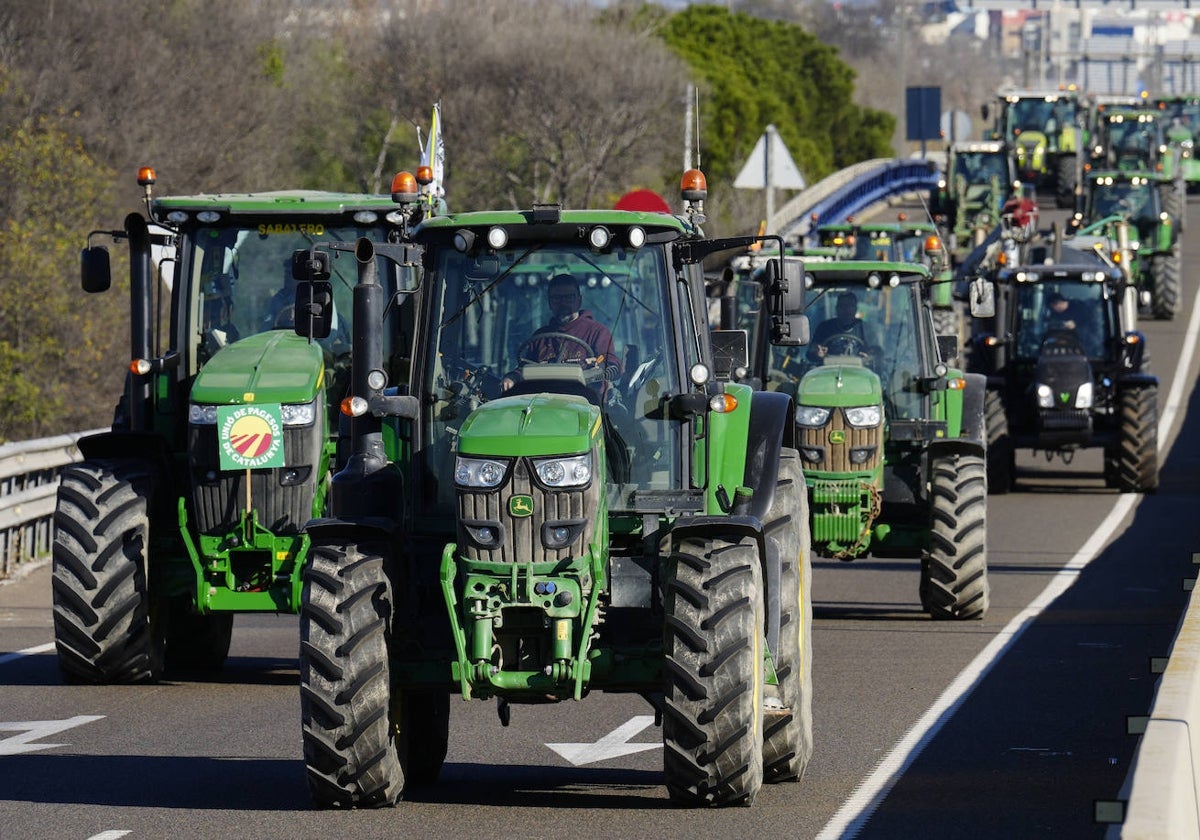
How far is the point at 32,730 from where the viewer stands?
12.2 metres

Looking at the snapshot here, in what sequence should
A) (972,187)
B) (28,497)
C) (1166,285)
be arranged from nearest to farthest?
1. (28,497)
2. (1166,285)
3. (972,187)

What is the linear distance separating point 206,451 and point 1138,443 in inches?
664

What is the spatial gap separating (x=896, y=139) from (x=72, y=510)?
10714 centimetres

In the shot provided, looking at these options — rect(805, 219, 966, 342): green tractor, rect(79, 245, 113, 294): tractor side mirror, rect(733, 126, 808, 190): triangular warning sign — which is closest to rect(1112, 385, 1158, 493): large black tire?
rect(733, 126, 808, 190): triangular warning sign

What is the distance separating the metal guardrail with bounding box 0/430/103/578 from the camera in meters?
19.9

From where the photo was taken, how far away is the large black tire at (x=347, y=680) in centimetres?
937

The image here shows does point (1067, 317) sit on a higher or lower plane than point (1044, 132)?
lower

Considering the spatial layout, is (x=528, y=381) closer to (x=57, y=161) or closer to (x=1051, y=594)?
(x=1051, y=594)

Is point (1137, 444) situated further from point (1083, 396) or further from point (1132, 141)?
point (1132, 141)

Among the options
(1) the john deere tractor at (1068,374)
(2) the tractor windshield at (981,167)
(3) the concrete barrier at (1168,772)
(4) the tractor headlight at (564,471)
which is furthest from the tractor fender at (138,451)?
(2) the tractor windshield at (981,167)

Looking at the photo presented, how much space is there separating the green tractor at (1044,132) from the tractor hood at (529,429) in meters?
57.0

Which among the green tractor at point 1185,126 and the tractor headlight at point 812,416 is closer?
the tractor headlight at point 812,416

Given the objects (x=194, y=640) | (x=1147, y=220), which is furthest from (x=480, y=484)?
(x=1147, y=220)

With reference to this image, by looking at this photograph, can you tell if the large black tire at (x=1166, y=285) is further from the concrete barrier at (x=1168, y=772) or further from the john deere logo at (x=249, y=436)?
the concrete barrier at (x=1168, y=772)
